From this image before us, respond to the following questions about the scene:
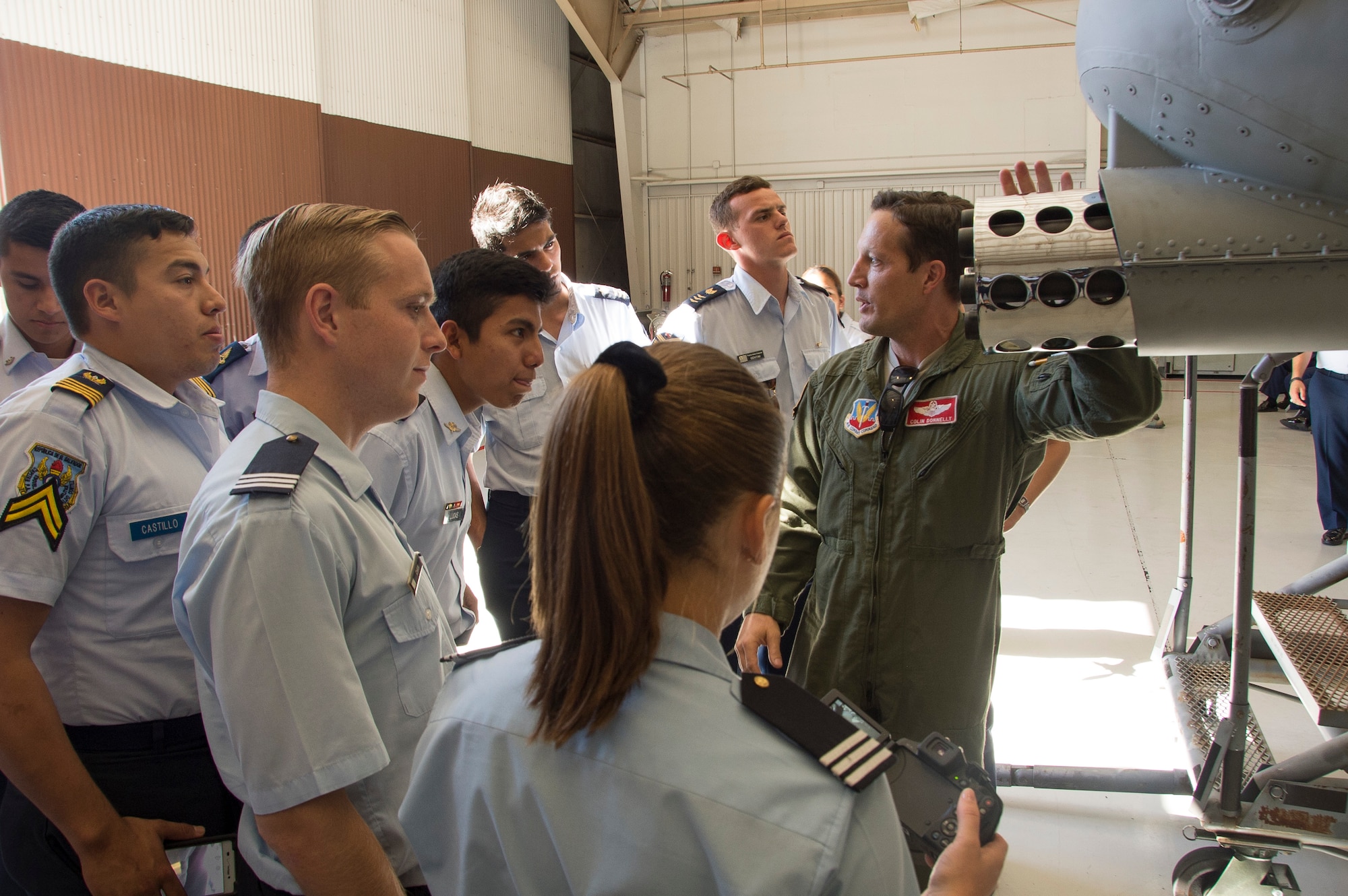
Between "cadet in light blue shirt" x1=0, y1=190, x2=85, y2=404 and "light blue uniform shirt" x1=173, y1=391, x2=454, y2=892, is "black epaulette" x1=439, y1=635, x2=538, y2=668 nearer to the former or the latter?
"light blue uniform shirt" x1=173, y1=391, x2=454, y2=892

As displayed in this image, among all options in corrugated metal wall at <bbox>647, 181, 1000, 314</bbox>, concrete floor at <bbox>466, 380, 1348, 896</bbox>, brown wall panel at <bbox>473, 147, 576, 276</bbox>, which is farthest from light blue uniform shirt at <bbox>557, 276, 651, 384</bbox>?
corrugated metal wall at <bbox>647, 181, 1000, 314</bbox>

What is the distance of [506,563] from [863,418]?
4.63 feet

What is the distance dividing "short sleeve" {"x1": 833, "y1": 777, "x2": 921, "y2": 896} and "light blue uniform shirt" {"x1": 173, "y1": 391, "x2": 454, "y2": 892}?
64cm

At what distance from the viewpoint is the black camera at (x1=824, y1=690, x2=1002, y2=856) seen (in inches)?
38.0

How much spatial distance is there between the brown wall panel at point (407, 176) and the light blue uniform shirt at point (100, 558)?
19.7 feet

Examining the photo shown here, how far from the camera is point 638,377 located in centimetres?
85

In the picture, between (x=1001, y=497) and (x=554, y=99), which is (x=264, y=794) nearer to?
(x=1001, y=497)

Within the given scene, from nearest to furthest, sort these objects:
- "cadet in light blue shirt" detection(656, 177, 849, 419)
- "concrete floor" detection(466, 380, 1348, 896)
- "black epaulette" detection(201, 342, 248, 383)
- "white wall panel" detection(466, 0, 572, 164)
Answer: "concrete floor" detection(466, 380, 1348, 896), "black epaulette" detection(201, 342, 248, 383), "cadet in light blue shirt" detection(656, 177, 849, 419), "white wall panel" detection(466, 0, 572, 164)

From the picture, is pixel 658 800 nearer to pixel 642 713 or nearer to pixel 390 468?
pixel 642 713

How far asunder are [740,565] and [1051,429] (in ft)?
3.62

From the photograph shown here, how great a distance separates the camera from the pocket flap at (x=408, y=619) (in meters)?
1.20

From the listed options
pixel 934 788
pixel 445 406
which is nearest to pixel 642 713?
pixel 934 788

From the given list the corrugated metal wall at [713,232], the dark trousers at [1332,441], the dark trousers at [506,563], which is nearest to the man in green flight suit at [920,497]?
the dark trousers at [506,563]

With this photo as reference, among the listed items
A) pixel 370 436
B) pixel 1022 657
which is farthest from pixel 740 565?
pixel 1022 657
